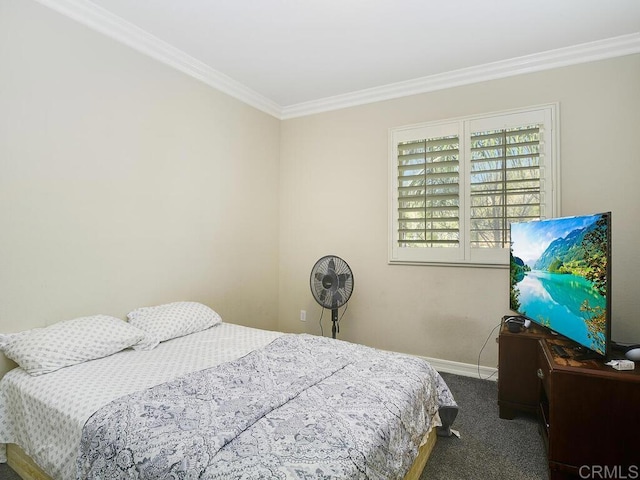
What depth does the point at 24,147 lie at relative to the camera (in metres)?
2.11

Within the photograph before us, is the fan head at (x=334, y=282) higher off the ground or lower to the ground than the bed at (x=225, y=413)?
higher

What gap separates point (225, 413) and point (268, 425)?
200 millimetres

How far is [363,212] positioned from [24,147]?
2739mm

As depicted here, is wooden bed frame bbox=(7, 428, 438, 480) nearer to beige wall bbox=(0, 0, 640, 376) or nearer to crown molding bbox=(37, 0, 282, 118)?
beige wall bbox=(0, 0, 640, 376)

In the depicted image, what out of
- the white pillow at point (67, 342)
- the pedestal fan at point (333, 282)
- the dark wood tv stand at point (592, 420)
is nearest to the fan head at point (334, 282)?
the pedestal fan at point (333, 282)

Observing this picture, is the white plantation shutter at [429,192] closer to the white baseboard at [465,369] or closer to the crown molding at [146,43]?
the white baseboard at [465,369]

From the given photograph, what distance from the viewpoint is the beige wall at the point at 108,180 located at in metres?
2.10

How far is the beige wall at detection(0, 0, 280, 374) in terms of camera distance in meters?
2.10

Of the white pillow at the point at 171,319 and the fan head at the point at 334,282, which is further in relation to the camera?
the fan head at the point at 334,282

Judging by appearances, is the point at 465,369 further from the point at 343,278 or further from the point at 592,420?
the point at 592,420

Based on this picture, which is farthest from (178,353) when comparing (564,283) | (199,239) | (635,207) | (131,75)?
(635,207)

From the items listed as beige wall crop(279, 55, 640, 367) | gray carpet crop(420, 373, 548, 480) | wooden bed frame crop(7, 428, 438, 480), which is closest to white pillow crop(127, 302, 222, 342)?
wooden bed frame crop(7, 428, 438, 480)

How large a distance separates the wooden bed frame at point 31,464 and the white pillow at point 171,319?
2.74 ft

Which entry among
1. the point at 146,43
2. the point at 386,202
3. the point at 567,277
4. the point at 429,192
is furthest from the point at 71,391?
the point at 429,192
